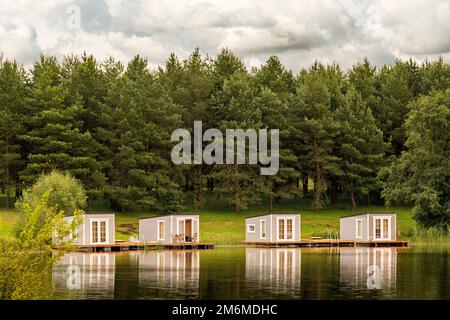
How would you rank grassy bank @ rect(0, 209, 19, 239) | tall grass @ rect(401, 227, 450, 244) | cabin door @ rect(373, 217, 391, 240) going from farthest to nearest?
1. cabin door @ rect(373, 217, 391, 240)
2. tall grass @ rect(401, 227, 450, 244)
3. grassy bank @ rect(0, 209, 19, 239)

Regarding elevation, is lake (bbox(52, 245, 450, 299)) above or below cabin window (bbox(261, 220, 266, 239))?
below

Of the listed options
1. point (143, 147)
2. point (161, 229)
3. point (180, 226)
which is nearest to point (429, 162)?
point (180, 226)

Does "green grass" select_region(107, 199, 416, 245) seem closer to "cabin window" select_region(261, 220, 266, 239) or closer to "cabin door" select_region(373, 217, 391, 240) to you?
"cabin window" select_region(261, 220, 266, 239)

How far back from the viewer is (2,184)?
3206 inches

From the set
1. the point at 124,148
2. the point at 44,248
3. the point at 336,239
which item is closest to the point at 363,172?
the point at 336,239

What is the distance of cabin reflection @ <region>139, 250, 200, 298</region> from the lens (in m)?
34.8

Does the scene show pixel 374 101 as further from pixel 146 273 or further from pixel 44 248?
pixel 44 248

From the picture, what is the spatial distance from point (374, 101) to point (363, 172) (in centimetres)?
1024

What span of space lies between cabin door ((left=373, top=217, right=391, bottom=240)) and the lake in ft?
34.9

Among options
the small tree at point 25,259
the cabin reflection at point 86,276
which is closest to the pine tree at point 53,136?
the cabin reflection at point 86,276

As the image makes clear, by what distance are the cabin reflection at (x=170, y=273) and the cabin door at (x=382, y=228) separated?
18.6 metres

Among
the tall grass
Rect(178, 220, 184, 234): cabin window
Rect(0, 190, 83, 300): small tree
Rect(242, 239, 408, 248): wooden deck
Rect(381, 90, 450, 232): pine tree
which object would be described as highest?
Rect(381, 90, 450, 232): pine tree

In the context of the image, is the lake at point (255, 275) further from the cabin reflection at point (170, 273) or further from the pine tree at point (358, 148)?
the pine tree at point (358, 148)

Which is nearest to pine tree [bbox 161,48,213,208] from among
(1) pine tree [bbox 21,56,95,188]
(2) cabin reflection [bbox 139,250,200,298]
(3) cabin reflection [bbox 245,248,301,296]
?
(1) pine tree [bbox 21,56,95,188]
